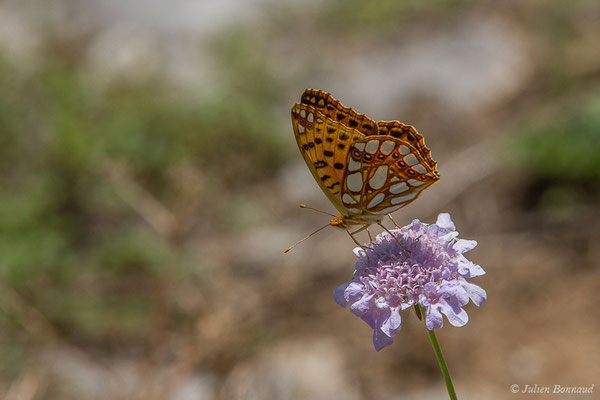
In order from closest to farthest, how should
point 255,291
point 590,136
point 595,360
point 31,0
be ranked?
point 595,360 < point 255,291 < point 590,136 < point 31,0

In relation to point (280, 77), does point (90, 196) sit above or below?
below

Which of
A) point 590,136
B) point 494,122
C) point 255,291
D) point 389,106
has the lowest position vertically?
point 255,291

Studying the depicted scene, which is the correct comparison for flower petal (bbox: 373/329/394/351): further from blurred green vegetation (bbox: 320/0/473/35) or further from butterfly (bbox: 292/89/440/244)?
blurred green vegetation (bbox: 320/0/473/35)

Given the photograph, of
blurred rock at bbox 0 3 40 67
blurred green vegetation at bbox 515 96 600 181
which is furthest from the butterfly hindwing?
blurred rock at bbox 0 3 40 67

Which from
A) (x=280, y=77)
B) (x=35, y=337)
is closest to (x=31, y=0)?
(x=280, y=77)

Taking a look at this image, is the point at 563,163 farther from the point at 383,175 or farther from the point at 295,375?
the point at 383,175

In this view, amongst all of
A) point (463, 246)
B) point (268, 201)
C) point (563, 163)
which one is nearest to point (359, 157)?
point (463, 246)

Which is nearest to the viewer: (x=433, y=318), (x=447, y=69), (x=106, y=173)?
(x=433, y=318)

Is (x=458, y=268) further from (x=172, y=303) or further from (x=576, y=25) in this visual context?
(x=576, y=25)
